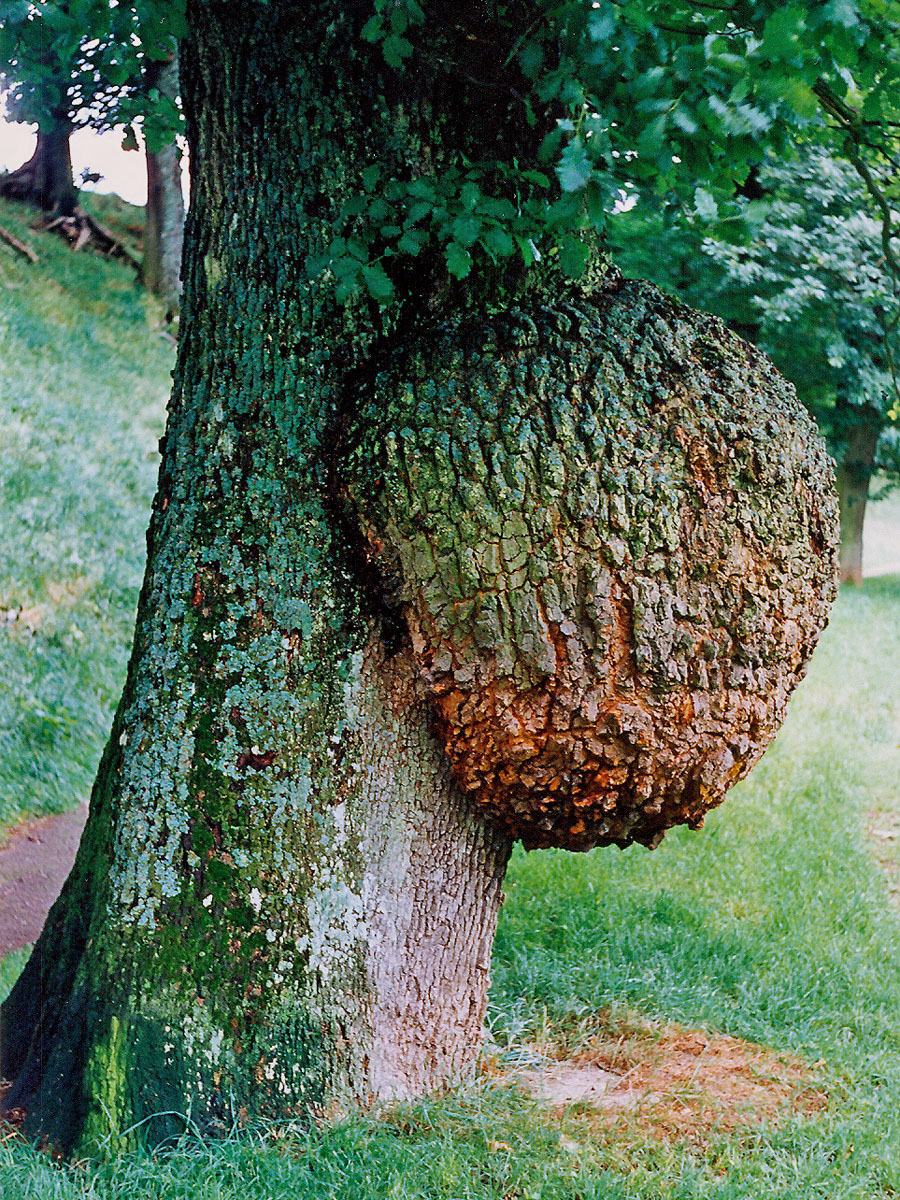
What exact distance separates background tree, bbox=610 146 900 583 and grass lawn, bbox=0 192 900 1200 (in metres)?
5.01

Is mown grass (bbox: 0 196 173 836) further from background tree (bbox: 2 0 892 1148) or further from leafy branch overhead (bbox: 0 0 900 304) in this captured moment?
leafy branch overhead (bbox: 0 0 900 304)

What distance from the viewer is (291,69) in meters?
2.77

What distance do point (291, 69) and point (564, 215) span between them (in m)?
1.05

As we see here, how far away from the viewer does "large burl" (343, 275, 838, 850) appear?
8.29 feet

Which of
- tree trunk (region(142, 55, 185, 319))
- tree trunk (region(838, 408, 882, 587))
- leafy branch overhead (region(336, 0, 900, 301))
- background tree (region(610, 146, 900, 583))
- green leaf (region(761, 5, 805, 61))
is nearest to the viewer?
green leaf (region(761, 5, 805, 61))

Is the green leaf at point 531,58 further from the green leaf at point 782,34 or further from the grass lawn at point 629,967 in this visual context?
the grass lawn at point 629,967

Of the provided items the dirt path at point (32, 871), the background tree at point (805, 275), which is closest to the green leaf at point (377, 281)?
the dirt path at point (32, 871)

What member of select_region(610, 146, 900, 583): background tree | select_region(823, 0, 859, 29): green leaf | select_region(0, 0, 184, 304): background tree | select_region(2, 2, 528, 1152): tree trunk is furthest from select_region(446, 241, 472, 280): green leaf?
select_region(610, 146, 900, 583): background tree

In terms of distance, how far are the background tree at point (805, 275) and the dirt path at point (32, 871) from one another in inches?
335

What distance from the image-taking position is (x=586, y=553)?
2527 mm

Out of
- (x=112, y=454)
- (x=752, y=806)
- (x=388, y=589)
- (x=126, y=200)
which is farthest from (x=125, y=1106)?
(x=126, y=200)

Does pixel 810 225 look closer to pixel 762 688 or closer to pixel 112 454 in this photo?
pixel 112 454

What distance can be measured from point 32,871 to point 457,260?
3.86m

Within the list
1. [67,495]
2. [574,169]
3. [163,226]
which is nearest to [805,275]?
[67,495]
